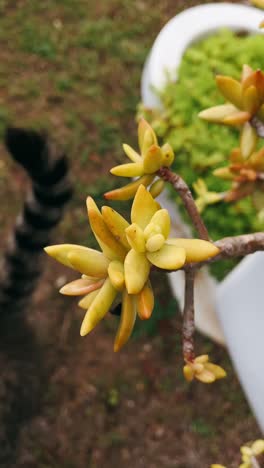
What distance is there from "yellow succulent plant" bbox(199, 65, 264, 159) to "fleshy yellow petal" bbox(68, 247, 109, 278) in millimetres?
315

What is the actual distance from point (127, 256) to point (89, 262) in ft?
0.15

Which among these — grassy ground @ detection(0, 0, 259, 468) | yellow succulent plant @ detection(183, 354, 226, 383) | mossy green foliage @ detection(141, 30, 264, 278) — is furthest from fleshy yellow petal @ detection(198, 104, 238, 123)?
grassy ground @ detection(0, 0, 259, 468)

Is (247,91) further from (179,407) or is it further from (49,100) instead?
(49,100)

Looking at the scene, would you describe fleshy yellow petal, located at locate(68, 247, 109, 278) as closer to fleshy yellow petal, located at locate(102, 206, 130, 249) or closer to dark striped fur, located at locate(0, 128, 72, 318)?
fleshy yellow petal, located at locate(102, 206, 130, 249)

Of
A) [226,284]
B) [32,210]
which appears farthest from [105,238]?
[32,210]

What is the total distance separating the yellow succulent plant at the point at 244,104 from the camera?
76 cm

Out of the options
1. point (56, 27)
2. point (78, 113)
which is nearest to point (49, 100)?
point (78, 113)

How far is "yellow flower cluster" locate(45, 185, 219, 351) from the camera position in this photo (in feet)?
1.96

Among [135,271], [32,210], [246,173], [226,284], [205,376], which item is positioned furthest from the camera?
[32,210]

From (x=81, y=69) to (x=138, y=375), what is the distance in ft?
4.41

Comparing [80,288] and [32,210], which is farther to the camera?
[32,210]

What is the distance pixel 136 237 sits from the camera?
60 cm

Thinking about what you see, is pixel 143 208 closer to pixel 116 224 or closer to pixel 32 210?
pixel 116 224

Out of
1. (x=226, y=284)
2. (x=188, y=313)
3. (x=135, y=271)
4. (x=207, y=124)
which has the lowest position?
(x=226, y=284)
